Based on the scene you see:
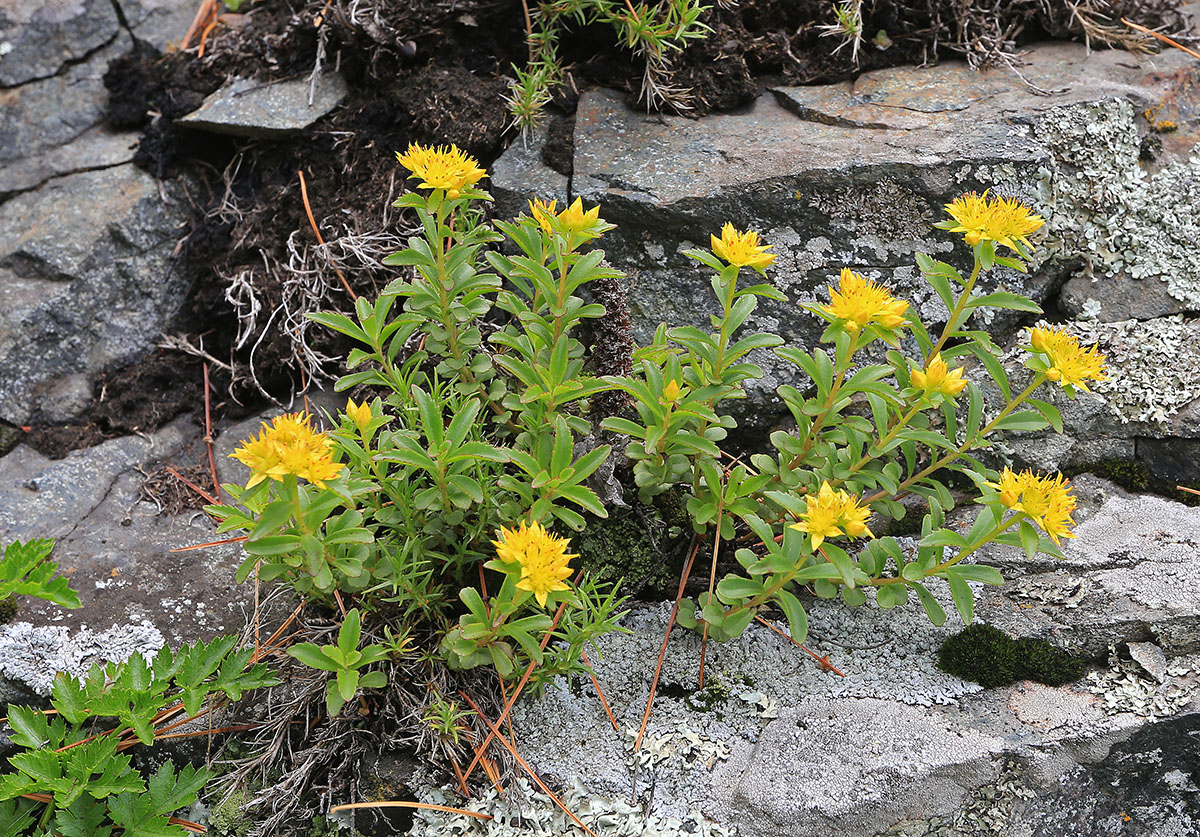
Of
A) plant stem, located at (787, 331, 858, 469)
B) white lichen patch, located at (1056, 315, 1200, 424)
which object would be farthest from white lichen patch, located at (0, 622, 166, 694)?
white lichen patch, located at (1056, 315, 1200, 424)

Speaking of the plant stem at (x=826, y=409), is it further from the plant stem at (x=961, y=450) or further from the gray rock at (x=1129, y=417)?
the gray rock at (x=1129, y=417)

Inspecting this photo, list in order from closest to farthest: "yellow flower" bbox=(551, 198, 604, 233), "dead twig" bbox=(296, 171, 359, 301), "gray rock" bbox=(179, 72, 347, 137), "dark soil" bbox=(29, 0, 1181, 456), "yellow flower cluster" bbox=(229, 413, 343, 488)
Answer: "yellow flower cluster" bbox=(229, 413, 343, 488) < "yellow flower" bbox=(551, 198, 604, 233) < "dead twig" bbox=(296, 171, 359, 301) < "dark soil" bbox=(29, 0, 1181, 456) < "gray rock" bbox=(179, 72, 347, 137)

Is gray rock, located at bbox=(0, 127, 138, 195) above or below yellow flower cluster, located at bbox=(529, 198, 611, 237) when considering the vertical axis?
below

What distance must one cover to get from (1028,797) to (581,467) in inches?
51.9

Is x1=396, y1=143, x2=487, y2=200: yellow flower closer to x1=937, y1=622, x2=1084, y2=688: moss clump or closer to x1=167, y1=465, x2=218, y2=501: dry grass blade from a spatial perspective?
x1=167, y1=465, x2=218, y2=501: dry grass blade

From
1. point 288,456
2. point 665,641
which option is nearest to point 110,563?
point 288,456

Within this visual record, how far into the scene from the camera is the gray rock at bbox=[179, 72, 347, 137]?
329cm

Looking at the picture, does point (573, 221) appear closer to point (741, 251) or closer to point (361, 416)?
point (741, 251)

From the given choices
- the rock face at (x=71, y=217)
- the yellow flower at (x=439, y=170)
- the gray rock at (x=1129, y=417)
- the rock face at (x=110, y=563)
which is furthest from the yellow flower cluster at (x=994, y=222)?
the rock face at (x=71, y=217)

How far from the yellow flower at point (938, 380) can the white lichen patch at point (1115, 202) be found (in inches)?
46.3

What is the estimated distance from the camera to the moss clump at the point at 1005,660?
88.7 inches

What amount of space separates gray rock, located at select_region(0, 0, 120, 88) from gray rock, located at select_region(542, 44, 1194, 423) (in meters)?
2.18

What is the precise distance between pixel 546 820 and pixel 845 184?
2.09 meters

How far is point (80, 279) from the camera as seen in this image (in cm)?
328
